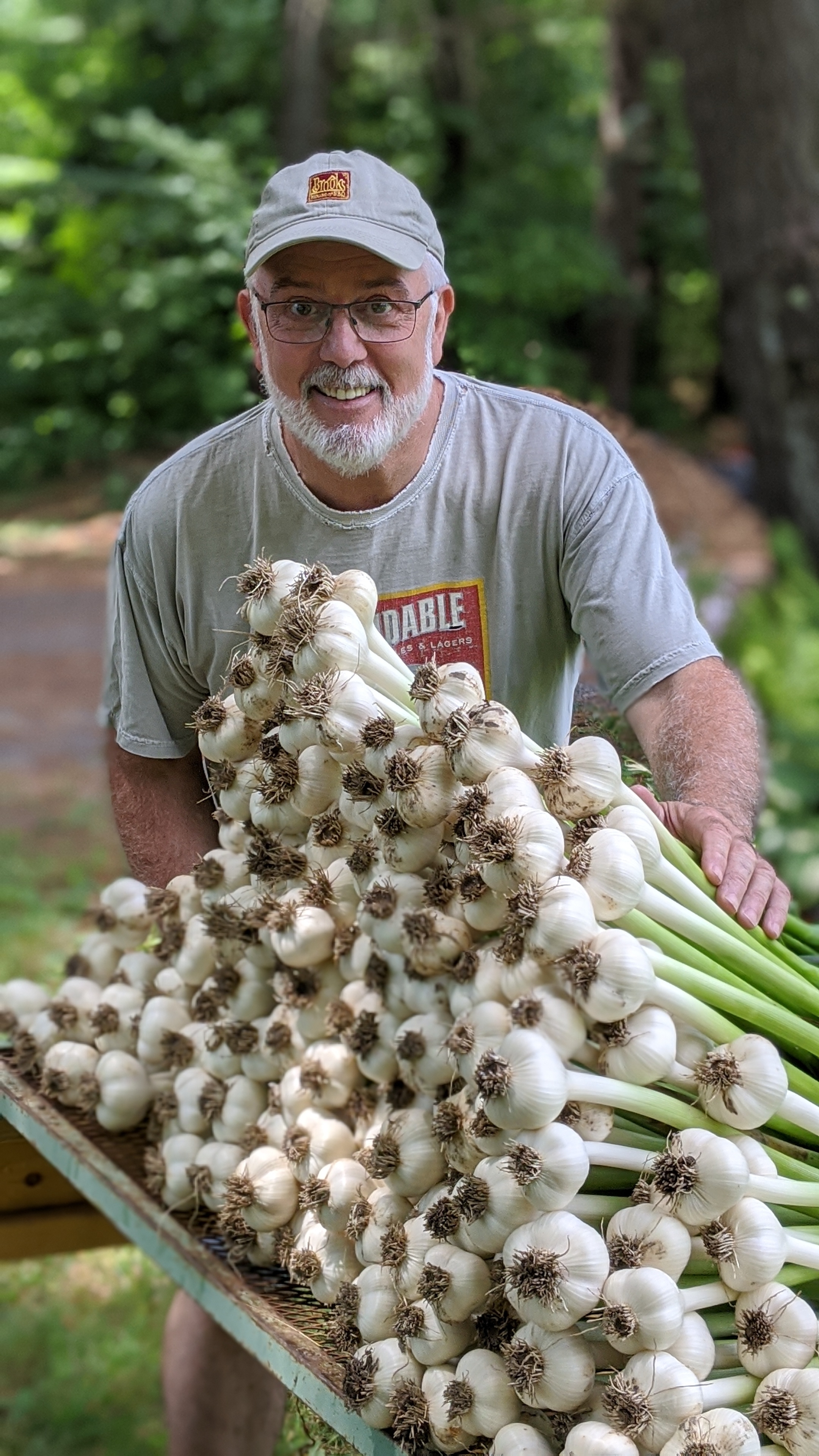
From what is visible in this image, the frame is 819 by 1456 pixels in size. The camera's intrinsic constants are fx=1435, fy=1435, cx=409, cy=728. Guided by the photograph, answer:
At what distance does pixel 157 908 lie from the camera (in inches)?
81.2

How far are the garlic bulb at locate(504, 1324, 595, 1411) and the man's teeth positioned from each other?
1.11m

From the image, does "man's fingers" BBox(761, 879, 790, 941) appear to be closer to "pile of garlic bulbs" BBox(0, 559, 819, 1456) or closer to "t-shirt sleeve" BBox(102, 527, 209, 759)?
"pile of garlic bulbs" BBox(0, 559, 819, 1456)

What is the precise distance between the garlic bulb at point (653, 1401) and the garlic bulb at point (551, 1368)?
0.03 m

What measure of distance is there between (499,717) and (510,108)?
1175cm

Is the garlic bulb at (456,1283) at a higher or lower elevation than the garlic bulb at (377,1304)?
higher

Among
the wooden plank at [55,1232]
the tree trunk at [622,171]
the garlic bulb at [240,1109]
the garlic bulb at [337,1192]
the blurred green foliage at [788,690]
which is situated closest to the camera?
the garlic bulb at [337,1192]

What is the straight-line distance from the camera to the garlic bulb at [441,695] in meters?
1.39

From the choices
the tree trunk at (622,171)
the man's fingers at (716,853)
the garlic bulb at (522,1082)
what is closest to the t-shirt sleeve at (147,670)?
the man's fingers at (716,853)

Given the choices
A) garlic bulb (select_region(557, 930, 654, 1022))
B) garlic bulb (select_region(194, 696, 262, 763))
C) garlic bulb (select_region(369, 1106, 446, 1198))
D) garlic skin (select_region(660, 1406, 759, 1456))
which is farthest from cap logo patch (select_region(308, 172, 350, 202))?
garlic skin (select_region(660, 1406, 759, 1456))

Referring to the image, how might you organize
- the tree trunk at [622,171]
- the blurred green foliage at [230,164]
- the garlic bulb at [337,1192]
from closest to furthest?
the garlic bulb at [337,1192] < the blurred green foliage at [230,164] < the tree trunk at [622,171]

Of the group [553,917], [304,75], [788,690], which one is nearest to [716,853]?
[553,917]

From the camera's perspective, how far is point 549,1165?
4.27 feet

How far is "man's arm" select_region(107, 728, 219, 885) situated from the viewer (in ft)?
6.70

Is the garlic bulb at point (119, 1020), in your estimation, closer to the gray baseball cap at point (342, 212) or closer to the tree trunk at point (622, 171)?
the gray baseball cap at point (342, 212)
